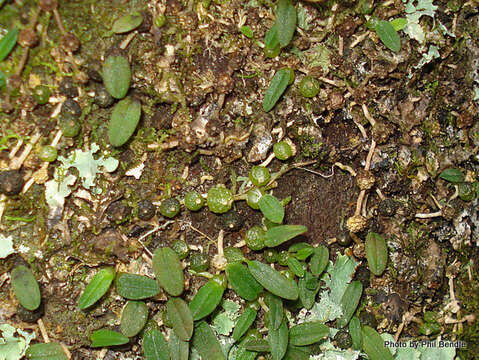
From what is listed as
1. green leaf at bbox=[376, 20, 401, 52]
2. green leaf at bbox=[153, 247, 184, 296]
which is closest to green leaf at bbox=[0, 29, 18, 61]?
green leaf at bbox=[153, 247, 184, 296]

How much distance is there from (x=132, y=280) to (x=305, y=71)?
1.18 m

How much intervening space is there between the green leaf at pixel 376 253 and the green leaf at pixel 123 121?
1.18 m

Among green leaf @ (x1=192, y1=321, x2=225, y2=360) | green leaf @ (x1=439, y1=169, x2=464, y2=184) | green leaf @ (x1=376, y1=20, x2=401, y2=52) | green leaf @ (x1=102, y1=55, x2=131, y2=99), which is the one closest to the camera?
green leaf @ (x1=102, y1=55, x2=131, y2=99)

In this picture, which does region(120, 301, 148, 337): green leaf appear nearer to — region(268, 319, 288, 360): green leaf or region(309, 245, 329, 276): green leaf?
region(268, 319, 288, 360): green leaf

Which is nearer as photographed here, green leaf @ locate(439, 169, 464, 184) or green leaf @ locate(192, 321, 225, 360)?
green leaf @ locate(192, 321, 225, 360)

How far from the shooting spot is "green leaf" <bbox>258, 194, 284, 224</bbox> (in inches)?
74.3

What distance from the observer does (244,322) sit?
6.33ft

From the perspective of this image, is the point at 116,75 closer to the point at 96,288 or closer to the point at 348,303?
the point at 96,288

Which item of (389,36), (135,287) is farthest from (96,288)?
(389,36)

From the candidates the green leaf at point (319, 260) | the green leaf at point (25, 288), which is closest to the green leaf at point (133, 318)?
the green leaf at point (25, 288)

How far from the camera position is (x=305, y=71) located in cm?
199

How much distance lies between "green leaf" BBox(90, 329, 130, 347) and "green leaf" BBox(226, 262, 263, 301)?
1.67 ft

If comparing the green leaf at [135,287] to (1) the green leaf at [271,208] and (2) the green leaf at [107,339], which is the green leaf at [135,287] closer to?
(2) the green leaf at [107,339]

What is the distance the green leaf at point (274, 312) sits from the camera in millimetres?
1924
